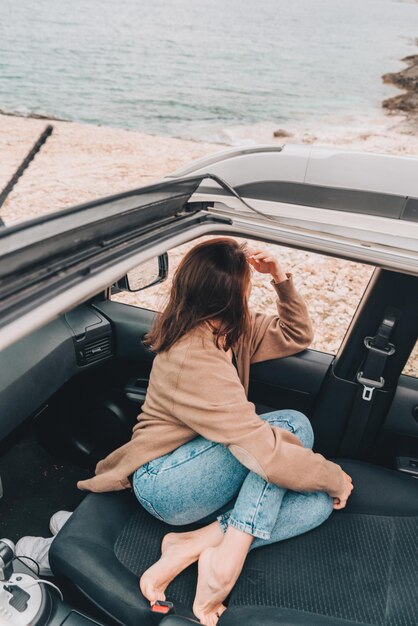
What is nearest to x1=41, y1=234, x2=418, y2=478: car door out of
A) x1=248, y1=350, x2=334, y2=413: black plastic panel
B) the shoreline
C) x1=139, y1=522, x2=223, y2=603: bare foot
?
x1=248, y1=350, x2=334, y2=413: black plastic panel

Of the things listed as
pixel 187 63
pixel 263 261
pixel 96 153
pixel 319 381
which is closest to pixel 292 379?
pixel 319 381

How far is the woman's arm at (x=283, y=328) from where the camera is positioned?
2.20 m

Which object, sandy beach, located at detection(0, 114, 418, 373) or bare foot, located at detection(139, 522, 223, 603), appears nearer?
bare foot, located at detection(139, 522, 223, 603)

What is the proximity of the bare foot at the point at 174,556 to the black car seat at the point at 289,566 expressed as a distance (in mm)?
38

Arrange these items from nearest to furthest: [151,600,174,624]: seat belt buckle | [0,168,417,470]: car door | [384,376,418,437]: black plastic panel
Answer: [0,168,417,470]: car door → [151,600,174,624]: seat belt buckle → [384,376,418,437]: black plastic panel

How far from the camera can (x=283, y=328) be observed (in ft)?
7.48

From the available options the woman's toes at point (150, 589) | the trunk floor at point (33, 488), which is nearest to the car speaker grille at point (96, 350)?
the trunk floor at point (33, 488)

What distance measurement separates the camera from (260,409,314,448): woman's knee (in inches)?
74.9

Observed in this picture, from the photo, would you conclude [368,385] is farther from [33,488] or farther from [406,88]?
[406,88]

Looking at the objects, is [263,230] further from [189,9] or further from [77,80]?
[189,9]

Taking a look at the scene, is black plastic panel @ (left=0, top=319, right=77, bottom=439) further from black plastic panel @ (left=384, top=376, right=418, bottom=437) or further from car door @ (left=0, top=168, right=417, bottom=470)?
black plastic panel @ (left=384, top=376, right=418, bottom=437)

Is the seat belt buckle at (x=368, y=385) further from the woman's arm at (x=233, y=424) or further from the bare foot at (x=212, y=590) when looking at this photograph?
the bare foot at (x=212, y=590)

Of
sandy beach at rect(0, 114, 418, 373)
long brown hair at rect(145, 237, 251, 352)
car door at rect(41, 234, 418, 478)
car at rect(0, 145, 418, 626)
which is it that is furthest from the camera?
sandy beach at rect(0, 114, 418, 373)

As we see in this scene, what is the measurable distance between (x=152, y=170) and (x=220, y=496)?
29.5ft
